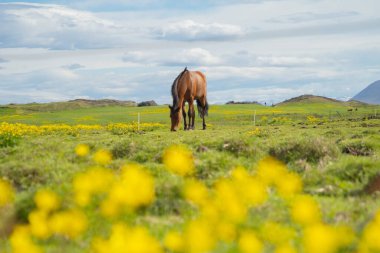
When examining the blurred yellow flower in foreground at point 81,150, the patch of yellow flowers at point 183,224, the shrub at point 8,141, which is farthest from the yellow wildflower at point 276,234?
the shrub at point 8,141

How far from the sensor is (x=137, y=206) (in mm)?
7988

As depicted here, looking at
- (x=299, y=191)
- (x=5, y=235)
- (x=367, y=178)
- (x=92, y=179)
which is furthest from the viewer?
(x=367, y=178)

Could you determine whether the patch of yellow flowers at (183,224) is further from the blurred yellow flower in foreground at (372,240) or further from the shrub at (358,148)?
the shrub at (358,148)

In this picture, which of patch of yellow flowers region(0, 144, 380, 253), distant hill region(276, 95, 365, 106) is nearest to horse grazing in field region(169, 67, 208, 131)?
patch of yellow flowers region(0, 144, 380, 253)

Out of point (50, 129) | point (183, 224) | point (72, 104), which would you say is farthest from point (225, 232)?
point (72, 104)

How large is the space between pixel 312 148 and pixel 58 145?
715 centimetres

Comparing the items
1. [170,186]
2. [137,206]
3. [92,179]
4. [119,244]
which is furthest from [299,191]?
[119,244]

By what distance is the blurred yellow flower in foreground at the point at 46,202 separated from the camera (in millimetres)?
7320

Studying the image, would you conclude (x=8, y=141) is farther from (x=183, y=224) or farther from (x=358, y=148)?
(x=358, y=148)

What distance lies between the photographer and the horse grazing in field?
27578 mm

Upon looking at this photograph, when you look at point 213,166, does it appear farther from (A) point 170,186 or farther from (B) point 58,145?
(B) point 58,145

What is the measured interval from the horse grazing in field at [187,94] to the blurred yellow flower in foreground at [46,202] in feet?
63.4

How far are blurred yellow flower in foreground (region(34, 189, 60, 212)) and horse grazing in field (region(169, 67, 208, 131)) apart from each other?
761 inches

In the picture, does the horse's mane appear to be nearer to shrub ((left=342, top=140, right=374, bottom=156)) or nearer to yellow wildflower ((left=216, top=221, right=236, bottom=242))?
shrub ((left=342, top=140, right=374, bottom=156))
